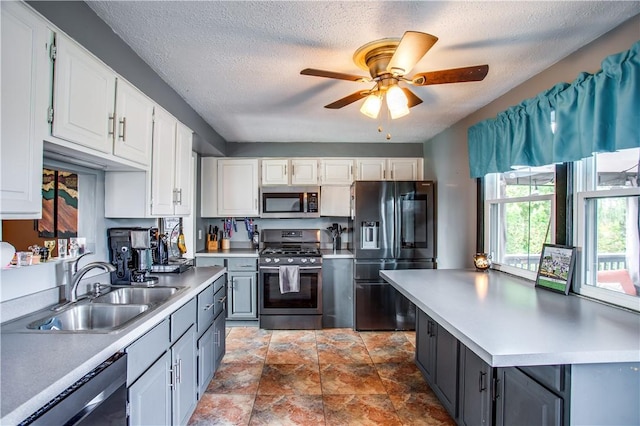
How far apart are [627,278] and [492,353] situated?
113 cm

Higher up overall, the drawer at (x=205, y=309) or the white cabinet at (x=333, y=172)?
the white cabinet at (x=333, y=172)

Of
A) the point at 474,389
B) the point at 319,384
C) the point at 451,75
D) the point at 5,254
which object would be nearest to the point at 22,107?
the point at 5,254

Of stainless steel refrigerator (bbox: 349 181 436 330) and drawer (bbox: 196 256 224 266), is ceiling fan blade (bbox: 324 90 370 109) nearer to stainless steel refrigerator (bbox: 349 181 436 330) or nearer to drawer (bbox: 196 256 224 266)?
stainless steel refrigerator (bbox: 349 181 436 330)

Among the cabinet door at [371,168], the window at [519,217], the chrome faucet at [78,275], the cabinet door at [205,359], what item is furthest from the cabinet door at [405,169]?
the chrome faucet at [78,275]

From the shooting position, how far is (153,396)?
153 cm

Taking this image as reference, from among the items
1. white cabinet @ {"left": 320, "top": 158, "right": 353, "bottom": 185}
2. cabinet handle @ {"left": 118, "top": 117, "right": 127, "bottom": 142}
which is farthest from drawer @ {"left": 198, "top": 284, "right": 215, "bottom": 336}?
white cabinet @ {"left": 320, "top": 158, "right": 353, "bottom": 185}

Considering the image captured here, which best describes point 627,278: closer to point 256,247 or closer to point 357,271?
point 357,271

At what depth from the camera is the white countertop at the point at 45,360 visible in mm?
856

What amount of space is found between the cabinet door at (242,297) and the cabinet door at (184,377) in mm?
1703

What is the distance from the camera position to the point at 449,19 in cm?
156

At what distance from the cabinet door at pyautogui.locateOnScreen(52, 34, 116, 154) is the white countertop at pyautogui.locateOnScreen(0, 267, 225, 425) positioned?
31.6 inches

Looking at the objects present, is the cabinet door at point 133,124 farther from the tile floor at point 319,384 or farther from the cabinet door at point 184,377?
the tile floor at point 319,384

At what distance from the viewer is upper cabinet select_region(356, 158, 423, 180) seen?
4.22 metres

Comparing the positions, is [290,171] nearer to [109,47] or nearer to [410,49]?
[109,47]
